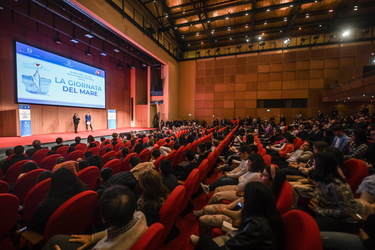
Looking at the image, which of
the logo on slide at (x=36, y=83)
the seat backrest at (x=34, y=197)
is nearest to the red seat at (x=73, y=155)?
the seat backrest at (x=34, y=197)

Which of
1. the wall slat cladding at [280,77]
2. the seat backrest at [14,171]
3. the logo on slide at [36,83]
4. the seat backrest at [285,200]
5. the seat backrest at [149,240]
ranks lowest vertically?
the seat backrest at [14,171]

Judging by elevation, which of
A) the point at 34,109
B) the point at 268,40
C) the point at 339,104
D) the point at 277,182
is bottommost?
the point at 277,182

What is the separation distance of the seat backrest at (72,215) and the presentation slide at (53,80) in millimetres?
8097

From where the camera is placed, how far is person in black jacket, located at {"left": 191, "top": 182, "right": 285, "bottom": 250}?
964 millimetres

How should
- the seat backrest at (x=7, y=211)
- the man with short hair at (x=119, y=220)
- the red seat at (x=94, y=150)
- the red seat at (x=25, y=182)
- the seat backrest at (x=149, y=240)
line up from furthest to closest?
the red seat at (x=94, y=150) → the red seat at (x=25, y=182) → the seat backrest at (x=7, y=211) → the man with short hair at (x=119, y=220) → the seat backrest at (x=149, y=240)

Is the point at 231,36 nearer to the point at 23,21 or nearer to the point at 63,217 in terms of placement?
the point at 23,21

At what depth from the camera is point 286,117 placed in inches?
538

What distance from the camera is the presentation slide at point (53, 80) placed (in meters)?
6.82

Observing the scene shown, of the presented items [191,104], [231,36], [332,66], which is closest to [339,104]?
[332,66]

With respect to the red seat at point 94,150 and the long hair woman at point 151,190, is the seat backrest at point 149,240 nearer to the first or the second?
the long hair woman at point 151,190

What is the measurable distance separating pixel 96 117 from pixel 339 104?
17.4 metres

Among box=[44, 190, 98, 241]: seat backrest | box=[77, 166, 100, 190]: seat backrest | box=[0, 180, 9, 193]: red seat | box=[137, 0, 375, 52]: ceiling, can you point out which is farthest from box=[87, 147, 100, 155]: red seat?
box=[137, 0, 375, 52]: ceiling

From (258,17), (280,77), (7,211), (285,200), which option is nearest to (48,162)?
(7,211)

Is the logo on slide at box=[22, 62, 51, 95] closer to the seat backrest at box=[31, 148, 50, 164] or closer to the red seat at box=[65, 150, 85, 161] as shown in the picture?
the seat backrest at box=[31, 148, 50, 164]
